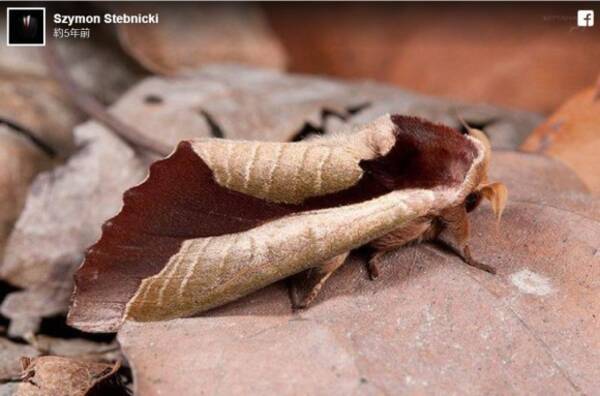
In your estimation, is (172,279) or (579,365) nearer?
(579,365)

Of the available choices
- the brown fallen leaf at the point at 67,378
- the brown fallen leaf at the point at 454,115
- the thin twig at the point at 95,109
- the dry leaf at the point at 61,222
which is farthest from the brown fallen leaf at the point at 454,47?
the brown fallen leaf at the point at 67,378

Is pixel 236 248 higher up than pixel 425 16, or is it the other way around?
pixel 425 16

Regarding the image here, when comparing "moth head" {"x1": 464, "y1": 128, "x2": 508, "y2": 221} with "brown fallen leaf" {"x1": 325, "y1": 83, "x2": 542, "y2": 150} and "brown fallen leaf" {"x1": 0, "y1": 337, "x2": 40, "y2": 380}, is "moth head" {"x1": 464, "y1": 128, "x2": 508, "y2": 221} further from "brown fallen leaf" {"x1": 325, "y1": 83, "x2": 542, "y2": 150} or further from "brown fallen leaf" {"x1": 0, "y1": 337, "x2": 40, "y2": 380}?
"brown fallen leaf" {"x1": 0, "y1": 337, "x2": 40, "y2": 380}

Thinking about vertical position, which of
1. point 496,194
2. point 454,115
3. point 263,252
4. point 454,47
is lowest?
point 263,252

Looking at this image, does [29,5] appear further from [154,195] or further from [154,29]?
[154,195]

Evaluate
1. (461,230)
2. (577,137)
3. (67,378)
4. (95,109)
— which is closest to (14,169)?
(95,109)

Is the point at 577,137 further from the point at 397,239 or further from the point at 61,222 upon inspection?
the point at 61,222

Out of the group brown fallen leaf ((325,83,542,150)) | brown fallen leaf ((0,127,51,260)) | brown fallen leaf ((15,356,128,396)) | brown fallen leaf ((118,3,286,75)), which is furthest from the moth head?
brown fallen leaf ((118,3,286,75))

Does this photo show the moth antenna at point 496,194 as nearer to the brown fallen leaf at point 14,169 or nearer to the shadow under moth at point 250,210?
the shadow under moth at point 250,210

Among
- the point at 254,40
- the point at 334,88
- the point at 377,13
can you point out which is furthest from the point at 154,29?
the point at 377,13
